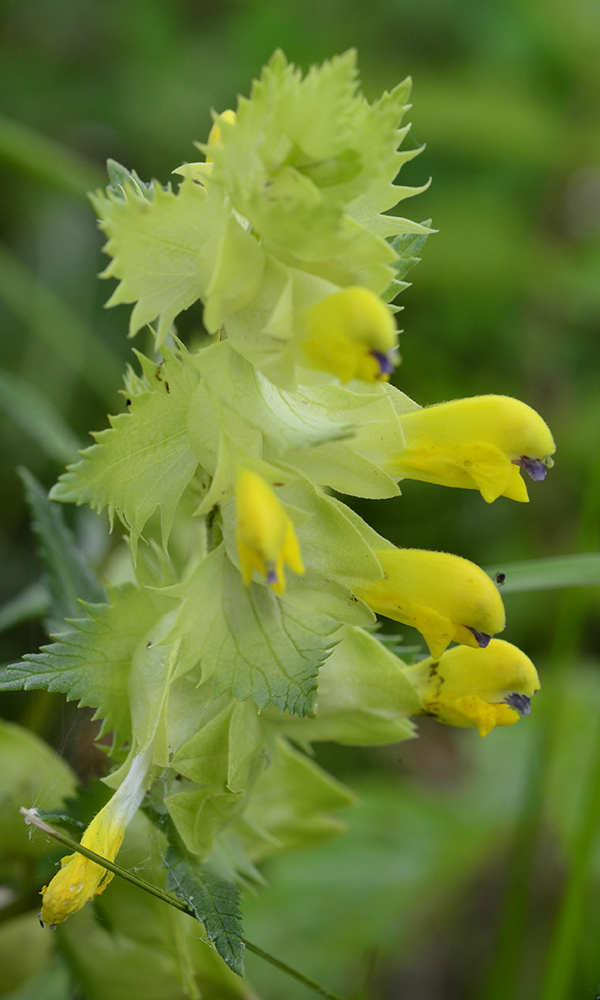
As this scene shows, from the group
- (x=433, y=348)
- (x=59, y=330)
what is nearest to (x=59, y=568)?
(x=59, y=330)

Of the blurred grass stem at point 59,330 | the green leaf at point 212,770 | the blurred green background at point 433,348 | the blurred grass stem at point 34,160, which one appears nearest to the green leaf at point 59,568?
the blurred green background at point 433,348

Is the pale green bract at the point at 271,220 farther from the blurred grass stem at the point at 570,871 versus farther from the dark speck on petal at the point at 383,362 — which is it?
the blurred grass stem at the point at 570,871

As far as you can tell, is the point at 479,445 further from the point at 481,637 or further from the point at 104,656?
the point at 104,656

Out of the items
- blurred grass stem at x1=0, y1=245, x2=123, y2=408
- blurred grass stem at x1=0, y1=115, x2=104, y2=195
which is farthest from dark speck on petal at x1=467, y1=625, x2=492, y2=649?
blurred grass stem at x1=0, y1=245, x2=123, y2=408

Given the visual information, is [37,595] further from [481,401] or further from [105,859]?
[481,401]

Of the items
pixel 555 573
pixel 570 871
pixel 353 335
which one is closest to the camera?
pixel 353 335
